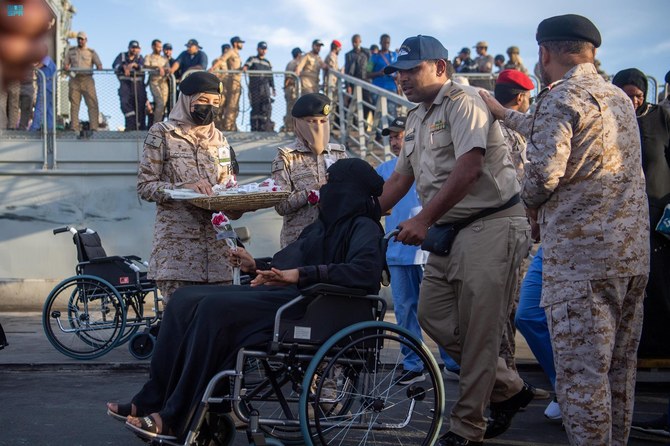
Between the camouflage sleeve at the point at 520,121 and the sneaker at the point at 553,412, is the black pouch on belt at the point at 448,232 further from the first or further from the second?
the sneaker at the point at 553,412

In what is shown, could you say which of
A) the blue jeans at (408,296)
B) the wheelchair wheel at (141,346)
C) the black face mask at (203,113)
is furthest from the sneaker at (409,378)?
the wheelchair wheel at (141,346)

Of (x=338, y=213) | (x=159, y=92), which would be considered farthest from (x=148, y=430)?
(x=159, y=92)

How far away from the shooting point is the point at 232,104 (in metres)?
12.4

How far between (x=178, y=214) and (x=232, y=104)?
7078mm

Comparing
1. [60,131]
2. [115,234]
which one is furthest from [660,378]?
[60,131]

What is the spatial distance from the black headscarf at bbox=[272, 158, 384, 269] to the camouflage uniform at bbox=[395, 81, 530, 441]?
0.28 m

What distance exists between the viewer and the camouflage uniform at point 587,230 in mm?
3557

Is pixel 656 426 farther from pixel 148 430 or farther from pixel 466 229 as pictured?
pixel 148 430

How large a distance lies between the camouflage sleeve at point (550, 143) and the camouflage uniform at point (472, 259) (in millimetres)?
513

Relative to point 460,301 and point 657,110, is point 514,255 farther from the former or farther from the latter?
point 657,110

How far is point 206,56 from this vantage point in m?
12.9

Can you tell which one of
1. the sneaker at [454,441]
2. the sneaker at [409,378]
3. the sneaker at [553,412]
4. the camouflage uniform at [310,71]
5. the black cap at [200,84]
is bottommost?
the sneaker at [553,412]

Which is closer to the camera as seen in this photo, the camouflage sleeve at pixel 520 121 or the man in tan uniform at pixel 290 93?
the camouflage sleeve at pixel 520 121

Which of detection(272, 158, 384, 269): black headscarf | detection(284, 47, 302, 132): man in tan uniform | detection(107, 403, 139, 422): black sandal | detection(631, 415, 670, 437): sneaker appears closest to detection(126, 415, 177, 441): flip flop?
detection(107, 403, 139, 422): black sandal
